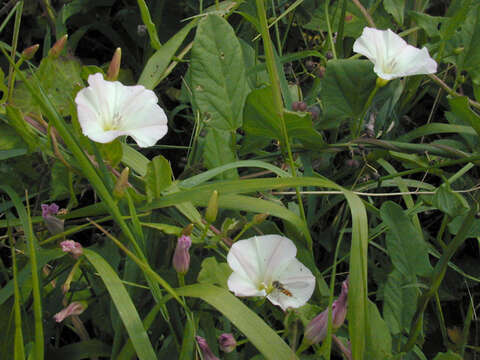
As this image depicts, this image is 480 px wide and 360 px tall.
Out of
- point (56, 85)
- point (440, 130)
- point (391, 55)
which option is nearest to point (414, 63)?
point (391, 55)

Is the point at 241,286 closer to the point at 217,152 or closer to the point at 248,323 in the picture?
the point at 248,323

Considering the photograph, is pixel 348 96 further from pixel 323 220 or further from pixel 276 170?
pixel 323 220

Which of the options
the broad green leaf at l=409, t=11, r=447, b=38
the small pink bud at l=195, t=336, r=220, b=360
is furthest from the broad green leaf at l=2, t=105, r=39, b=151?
the broad green leaf at l=409, t=11, r=447, b=38

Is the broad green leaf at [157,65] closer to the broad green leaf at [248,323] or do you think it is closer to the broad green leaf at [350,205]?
the broad green leaf at [350,205]

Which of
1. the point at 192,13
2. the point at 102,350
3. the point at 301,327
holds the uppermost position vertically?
the point at 192,13

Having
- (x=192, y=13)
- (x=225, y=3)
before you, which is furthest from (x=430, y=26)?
(x=192, y=13)

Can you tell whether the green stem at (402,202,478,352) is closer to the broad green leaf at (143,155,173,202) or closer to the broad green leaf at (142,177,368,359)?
the broad green leaf at (142,177,368,359)

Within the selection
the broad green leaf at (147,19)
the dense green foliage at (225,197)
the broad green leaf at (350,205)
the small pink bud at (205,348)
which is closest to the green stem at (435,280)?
the dense green foliage at (225,197)
